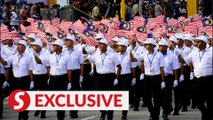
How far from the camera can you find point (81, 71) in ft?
72.8

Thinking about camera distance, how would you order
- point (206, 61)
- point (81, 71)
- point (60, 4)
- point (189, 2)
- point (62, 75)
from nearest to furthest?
1. point (206, 61)
2. point (62, 75)
3. point (81, 71)
4. point (189, 2)
5. point (60, 4)

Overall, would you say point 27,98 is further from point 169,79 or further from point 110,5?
point 110,5

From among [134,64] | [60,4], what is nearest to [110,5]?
[60,4]

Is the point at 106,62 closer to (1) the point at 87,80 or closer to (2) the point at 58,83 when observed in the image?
(2) the point at 58,83

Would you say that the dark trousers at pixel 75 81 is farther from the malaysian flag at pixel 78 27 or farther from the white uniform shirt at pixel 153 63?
the malaysian flag at pixel 78 27

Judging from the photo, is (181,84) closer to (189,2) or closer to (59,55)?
(59,55)

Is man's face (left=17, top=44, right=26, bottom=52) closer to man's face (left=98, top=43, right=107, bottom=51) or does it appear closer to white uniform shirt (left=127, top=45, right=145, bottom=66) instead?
man's face (left=98, top=43, right=107, bottom=51)

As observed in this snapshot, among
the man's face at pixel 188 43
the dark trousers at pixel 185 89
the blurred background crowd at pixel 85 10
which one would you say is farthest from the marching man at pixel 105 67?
the blurred background crowd at pixel 85 10

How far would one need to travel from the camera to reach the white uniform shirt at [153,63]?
65.9 feet

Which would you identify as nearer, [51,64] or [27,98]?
[27,98]

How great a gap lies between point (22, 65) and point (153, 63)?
3.20 metres

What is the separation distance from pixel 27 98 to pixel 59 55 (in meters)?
2.18

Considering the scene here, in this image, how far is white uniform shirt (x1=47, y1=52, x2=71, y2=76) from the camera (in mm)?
20484

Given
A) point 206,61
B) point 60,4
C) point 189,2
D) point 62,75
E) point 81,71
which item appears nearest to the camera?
point 206,61
